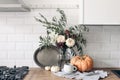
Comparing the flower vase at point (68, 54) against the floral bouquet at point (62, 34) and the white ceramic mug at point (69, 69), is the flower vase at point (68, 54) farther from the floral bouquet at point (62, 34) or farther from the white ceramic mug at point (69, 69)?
the white ceramic mug at point (69, 69)

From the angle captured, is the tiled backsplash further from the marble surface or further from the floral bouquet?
the marble surface

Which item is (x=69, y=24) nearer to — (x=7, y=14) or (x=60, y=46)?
(x=60, y=46)

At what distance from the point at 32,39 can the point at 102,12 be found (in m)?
0.85

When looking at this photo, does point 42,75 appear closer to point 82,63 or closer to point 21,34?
point 82,63

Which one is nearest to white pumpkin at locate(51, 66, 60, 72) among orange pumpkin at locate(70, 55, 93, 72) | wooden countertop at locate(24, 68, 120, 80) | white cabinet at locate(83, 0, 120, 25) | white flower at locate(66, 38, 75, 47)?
wooden countertop at locate(24, 68, 120, 80)

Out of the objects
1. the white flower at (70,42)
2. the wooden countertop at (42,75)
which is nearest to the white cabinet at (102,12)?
the white flower at (70,42)

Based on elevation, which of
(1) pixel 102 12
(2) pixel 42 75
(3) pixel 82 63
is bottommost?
(2) pixel 42 75

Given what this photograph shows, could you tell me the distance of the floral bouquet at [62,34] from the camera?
225cm

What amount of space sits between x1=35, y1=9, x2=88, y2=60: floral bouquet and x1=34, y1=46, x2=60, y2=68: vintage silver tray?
0.07 meters

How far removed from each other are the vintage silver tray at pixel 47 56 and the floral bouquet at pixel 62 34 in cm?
7

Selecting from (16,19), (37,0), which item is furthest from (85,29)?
(16,19)

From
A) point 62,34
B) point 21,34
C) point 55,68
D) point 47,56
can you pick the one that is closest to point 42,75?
point 55,68

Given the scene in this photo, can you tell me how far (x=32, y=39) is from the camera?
247 centimetres

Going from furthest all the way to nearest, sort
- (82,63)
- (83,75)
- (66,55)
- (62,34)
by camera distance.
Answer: (66,55)
(62,34)
(82,63)
(83,75)
